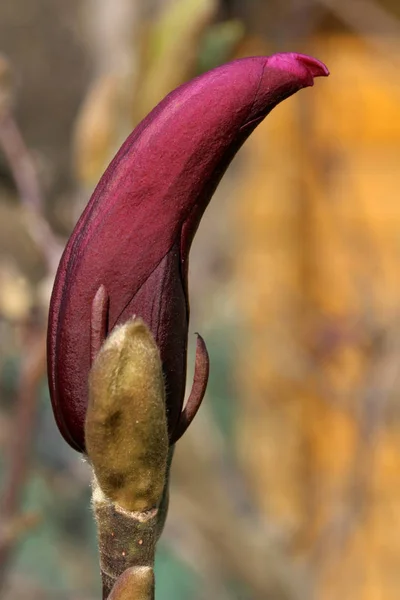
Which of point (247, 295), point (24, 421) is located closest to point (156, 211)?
point (24, 421)

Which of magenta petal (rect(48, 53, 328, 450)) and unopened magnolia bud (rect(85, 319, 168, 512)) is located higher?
magenta petal (rect(48, 53, 328, 450))

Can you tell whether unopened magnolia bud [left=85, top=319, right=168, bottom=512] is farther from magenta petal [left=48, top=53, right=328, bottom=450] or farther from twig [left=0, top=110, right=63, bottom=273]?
twig [left=0, top=110, right=63, bottom=273]

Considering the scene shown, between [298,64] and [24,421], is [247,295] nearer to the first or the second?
[24,421]

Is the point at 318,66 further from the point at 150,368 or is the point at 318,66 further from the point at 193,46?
the point at 193,46

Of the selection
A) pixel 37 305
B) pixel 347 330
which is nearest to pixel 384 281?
pixel 347 330

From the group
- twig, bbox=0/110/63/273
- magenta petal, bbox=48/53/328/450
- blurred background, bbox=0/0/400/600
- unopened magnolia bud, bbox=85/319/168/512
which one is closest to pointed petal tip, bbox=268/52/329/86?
magenta petal, bbox=48/53/328/450

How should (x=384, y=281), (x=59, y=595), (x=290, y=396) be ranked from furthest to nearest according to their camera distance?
(x=290, y=396), (x=384, y=281), (x=59, y=595)
